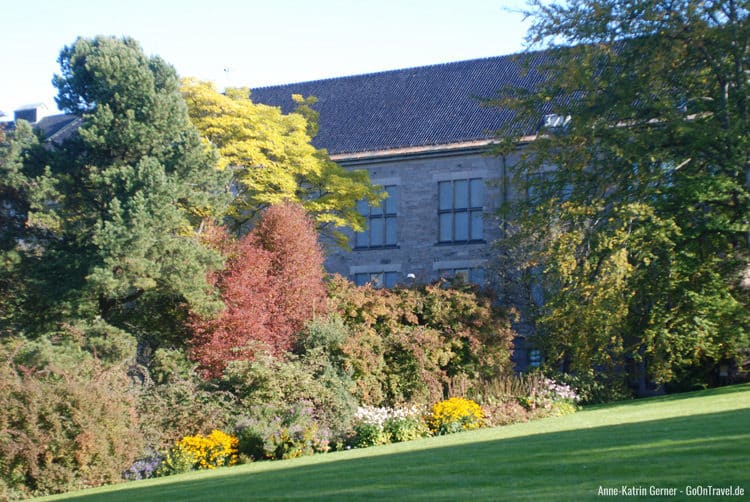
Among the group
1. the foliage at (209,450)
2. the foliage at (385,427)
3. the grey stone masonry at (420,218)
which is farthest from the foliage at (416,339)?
the grey stone masonry at (420,218)

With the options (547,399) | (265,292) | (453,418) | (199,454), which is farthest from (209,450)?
(547,399)

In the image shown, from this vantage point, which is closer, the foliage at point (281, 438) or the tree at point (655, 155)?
the foliage at point (281, 438)

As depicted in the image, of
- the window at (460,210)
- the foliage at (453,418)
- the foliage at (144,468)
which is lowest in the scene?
the foliage at (144,468)

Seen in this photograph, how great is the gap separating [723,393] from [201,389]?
13783mm

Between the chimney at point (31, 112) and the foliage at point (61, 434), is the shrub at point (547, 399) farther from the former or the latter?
the chimney at point (31, 112)

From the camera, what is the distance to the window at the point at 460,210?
42.3 metres

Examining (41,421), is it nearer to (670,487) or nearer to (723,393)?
(670,487)

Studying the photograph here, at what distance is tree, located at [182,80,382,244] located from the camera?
1356 inches

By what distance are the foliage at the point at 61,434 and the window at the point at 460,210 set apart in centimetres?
2546

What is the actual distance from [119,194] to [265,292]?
4.56 m

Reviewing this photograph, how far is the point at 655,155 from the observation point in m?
22.3

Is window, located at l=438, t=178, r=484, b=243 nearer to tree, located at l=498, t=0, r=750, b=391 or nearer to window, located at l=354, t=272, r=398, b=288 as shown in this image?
window, located at l=354, t=272, r=398, b=288

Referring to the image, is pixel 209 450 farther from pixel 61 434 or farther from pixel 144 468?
pixel 61 434

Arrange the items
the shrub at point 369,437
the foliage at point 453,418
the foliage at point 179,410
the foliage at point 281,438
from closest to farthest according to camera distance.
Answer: the foliage at point 281,438, the foliage at point 179,410, the shrub at point 369,437, the foliage at point 453,418
